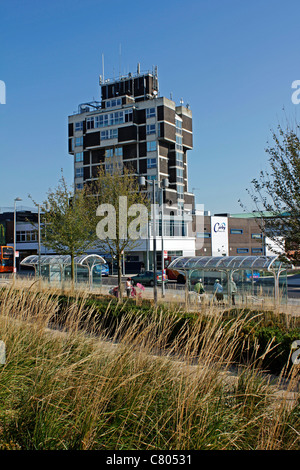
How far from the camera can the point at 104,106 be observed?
2394 inches

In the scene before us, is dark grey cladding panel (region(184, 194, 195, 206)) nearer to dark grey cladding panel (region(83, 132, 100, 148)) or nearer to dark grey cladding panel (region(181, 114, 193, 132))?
dark grey cladding panel (region(181, 114, 193, 132))

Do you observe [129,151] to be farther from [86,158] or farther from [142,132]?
[86,158]

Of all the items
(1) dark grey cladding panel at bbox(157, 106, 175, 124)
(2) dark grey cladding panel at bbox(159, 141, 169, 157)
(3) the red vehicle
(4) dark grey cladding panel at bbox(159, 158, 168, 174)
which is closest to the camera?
(3) the red vehicle

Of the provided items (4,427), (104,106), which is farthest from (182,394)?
(104,106)

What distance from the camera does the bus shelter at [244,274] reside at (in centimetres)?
1520

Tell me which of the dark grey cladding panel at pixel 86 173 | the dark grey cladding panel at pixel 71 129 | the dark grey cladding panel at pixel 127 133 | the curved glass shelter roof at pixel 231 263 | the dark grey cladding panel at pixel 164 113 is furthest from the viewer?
the dark grey cladding panel at pixel 71 129

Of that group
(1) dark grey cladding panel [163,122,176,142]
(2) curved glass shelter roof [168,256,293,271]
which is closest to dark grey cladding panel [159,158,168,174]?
(1) dark grey cladding panel [163,122,176,142]

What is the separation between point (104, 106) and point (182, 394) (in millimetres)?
60752

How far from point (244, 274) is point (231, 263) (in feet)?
7.74

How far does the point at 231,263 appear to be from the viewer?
1889 cm

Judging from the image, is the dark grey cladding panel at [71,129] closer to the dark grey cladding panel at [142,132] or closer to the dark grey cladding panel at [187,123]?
the dark grey cladding panel at [142,132]

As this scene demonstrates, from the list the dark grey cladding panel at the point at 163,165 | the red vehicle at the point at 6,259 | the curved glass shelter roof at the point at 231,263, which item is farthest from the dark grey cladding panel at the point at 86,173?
the curved glass shelter roof at the point at 231,263

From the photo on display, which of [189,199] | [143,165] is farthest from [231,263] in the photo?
[189,199]

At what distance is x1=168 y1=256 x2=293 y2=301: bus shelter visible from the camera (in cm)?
1520
